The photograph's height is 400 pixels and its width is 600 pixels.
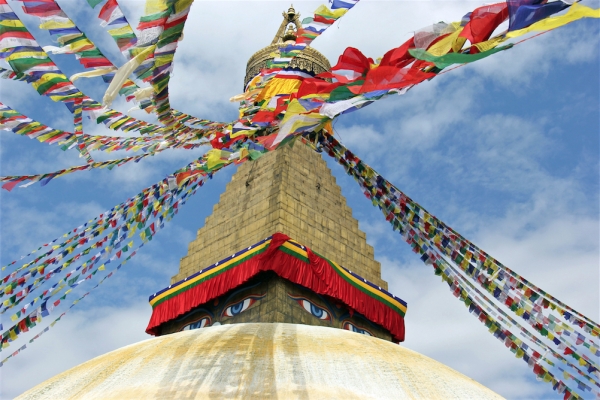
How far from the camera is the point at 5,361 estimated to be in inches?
332

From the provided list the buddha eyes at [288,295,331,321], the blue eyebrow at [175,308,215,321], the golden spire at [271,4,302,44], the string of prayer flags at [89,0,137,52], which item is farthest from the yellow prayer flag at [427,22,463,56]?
the golden spire at [271,4,302,44]

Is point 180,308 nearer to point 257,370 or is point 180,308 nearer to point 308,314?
point 308,314

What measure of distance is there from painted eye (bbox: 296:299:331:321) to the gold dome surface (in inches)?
59.9

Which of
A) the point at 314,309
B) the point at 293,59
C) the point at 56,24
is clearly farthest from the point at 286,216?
the point at 56,24

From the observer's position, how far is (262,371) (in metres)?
5.48

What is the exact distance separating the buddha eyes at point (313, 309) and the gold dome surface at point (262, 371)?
59.6 inches

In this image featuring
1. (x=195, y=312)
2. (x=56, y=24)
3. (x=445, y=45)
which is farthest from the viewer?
(x=195, y=312)

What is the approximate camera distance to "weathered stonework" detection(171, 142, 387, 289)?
30.7ft

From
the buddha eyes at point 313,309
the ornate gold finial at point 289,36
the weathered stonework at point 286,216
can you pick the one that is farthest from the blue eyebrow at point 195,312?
the ornate gold finial at point 289,36

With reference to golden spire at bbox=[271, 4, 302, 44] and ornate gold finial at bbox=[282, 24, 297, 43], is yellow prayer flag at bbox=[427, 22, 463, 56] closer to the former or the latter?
ornate gold finial at bbox=[282, 24, 297, 43]

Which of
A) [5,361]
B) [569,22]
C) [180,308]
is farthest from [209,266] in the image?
[569,22]

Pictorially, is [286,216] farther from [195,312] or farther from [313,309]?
[195,312]

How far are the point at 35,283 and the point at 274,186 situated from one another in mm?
3768

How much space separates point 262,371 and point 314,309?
3.09 meters
